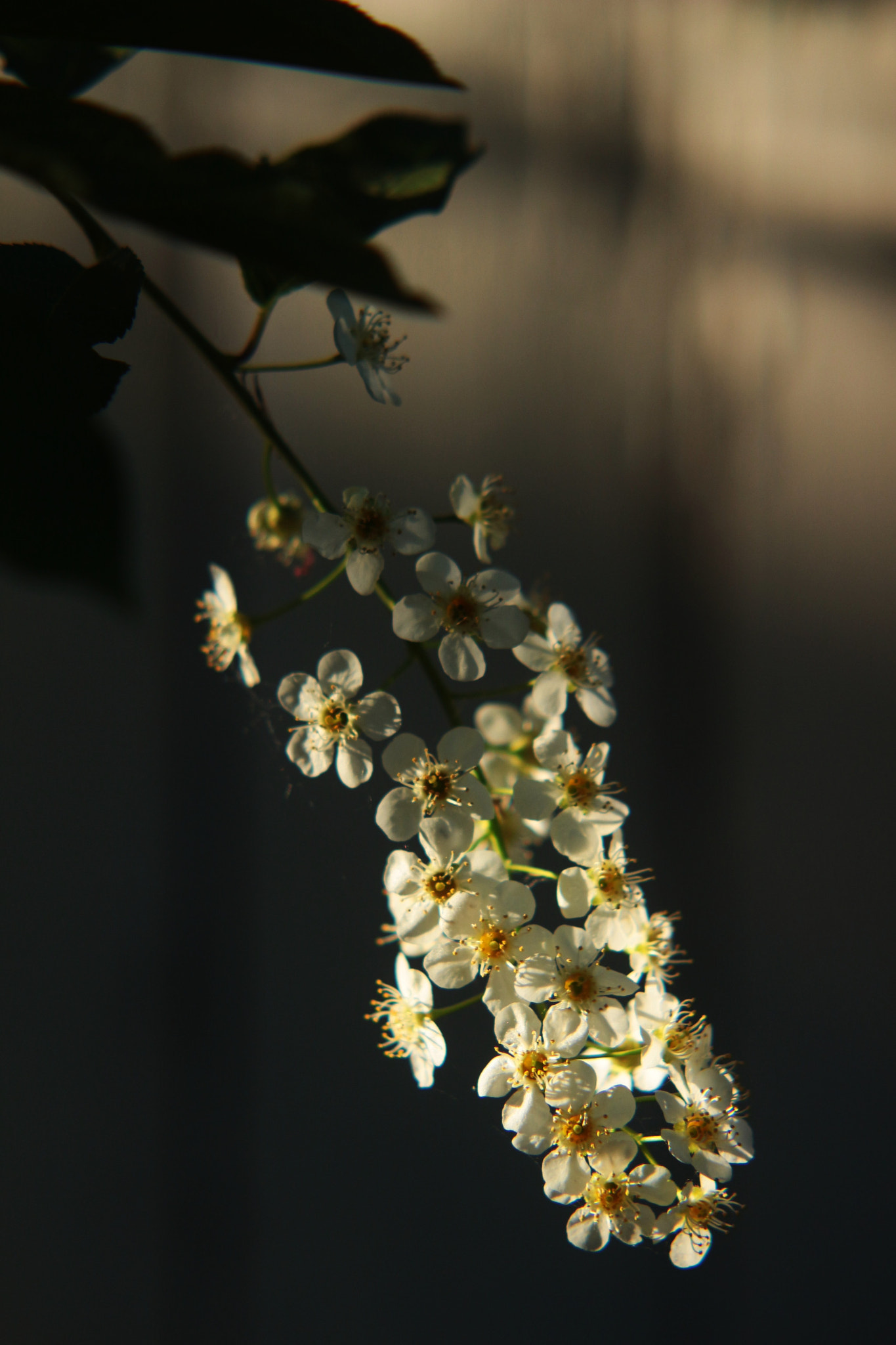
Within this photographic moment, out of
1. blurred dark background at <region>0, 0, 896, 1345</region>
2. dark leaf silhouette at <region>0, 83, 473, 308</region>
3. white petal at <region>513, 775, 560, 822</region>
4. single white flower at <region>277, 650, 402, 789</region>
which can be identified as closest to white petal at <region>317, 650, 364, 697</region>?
single white flower at <region>277, 650, 402, 789</region>

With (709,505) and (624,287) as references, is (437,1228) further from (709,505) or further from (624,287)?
(624,287)

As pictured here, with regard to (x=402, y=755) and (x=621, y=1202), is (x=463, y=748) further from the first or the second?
(x=621, y=1202)

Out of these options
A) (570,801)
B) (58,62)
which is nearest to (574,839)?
(570,801)

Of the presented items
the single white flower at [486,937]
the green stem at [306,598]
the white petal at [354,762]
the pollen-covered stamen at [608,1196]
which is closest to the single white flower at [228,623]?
the green stem at [306,598]

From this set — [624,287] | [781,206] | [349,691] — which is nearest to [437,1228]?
[349,691]

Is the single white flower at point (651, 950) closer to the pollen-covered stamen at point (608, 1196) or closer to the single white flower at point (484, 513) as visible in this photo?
the pollen-covered stamen at point (608, 1196)

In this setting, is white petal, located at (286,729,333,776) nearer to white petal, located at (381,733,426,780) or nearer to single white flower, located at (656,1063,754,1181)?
white petal, located at (381,733,426,780)
